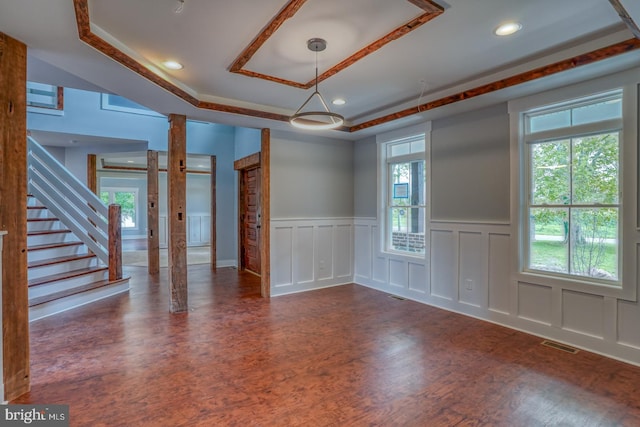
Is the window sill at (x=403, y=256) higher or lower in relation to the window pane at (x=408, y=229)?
lower

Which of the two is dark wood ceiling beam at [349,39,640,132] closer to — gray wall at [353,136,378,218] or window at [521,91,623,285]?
window at [521,91,623,285]

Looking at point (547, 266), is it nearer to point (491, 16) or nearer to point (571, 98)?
point (571, 98)

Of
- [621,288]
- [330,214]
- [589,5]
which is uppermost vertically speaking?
[589,5]

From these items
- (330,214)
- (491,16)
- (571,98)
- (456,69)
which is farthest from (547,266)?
(330,214)

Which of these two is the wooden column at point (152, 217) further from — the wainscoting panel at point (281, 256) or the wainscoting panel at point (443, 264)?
the wainscoting panel at point (443, 264)

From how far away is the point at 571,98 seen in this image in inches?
120

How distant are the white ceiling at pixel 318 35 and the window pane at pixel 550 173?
0.61m

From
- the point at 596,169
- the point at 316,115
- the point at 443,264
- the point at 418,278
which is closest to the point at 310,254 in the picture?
the point at 418,278

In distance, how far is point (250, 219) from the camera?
6.70 meters

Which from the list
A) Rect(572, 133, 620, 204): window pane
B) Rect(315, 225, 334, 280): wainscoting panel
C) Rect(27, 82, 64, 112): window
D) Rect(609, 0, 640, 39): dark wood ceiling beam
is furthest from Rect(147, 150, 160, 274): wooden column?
Rect(609, 0, 640, 39): dark wood ceiling beam

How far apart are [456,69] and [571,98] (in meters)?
1.07

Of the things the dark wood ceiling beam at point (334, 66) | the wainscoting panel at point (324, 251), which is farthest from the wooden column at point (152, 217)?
the dark wood ceiling beam at point (334, 66)

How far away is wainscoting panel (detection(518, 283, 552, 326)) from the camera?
3.27 meters

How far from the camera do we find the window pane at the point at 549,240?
3230mm
